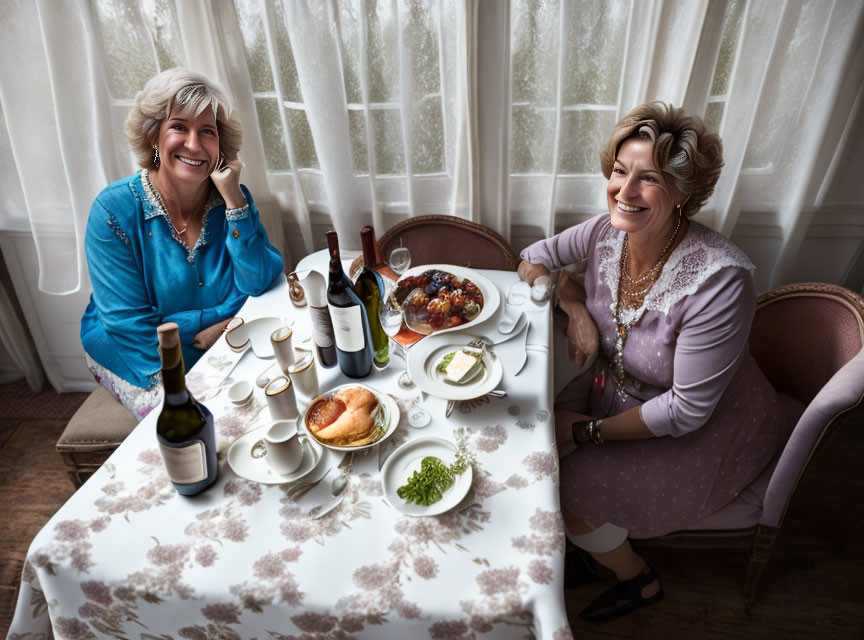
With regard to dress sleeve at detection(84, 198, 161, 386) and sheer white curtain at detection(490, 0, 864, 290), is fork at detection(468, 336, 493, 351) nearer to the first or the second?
sheer white curtain at detection(490, 0, 864, 290)

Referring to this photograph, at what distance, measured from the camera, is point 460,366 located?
1.32m

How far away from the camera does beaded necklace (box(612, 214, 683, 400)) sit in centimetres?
149

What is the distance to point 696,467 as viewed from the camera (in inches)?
58.1

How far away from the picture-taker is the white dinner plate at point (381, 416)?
1151 mm

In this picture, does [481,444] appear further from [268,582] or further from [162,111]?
[162,111]

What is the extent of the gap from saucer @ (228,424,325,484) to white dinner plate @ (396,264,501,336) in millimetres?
466

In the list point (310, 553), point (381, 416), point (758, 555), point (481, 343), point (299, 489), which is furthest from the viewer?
point (758, 555)

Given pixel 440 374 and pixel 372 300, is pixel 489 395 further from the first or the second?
pixel 372 300

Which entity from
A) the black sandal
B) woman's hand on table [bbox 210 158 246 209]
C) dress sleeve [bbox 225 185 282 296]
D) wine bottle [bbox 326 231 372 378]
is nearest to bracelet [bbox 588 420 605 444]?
the black sandal

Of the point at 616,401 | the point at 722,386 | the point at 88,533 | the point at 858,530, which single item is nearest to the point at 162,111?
the point at 88,533

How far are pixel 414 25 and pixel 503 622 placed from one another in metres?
1.71

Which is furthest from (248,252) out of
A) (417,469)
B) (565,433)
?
(565,433)

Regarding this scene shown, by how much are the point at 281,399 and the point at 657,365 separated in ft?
3.22

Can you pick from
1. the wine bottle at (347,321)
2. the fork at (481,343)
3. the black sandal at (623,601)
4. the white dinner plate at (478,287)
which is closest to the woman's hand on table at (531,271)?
the white dinner plate at (478,287)
